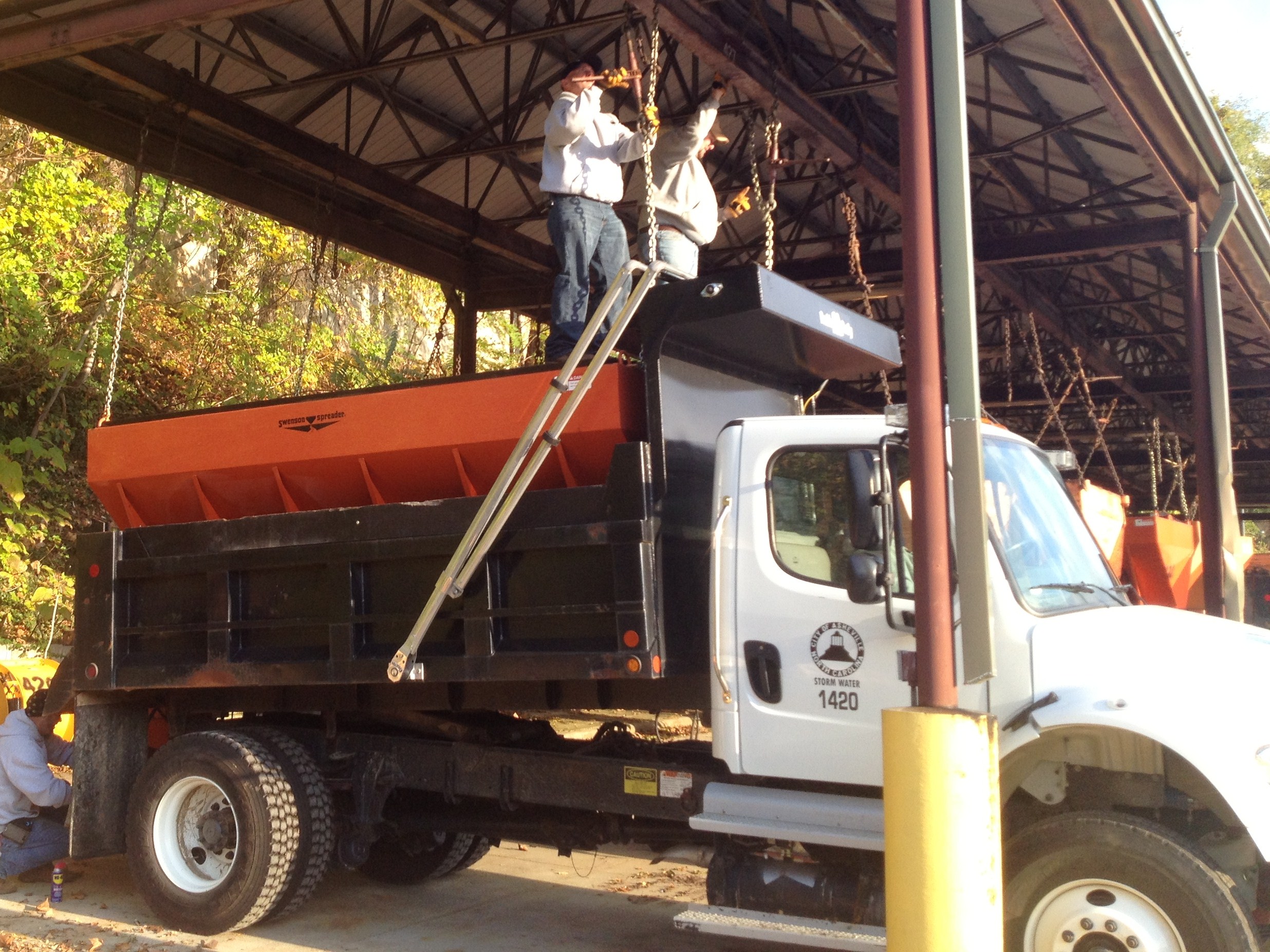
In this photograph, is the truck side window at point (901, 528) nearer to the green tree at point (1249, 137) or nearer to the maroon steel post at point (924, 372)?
the maroon steel post at point (924, 372)

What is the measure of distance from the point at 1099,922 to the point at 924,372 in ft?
6.44

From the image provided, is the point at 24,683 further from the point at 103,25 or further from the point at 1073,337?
the point at 1073,337

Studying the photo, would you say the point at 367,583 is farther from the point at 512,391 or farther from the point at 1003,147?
the point at 1003,147

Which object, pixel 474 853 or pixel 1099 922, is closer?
pixel 1099 922

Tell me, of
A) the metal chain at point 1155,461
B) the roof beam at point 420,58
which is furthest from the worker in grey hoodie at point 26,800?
the metal chain at point 1155,461

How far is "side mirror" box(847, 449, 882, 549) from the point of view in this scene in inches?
176

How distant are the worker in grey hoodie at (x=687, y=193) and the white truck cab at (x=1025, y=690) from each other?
242cm

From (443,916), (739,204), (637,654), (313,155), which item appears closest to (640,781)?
(637,654)

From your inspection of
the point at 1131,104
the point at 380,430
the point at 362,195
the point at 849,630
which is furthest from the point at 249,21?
the point at 849,630

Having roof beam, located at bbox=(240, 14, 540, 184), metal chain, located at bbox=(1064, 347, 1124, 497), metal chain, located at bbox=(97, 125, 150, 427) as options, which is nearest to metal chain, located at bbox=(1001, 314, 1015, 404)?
metal chain, located at bbox=(1064, 347, 1124, 497)

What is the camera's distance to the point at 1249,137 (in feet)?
148

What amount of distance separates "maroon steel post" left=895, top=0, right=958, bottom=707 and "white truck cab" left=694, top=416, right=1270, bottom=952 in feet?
1.94

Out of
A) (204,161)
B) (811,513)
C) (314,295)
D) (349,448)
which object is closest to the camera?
(811,513)

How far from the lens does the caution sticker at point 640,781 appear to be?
17.1 ft
